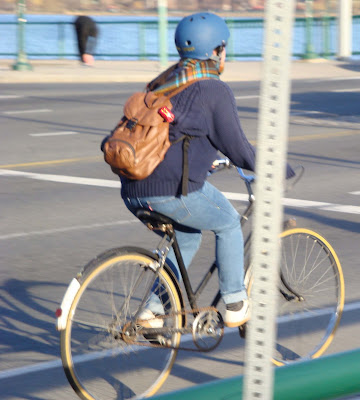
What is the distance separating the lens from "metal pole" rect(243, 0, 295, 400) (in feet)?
5.97

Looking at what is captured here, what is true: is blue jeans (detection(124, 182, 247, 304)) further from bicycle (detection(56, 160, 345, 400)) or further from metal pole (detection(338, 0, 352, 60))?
metal pole (detection(338, 0, 352, 60))

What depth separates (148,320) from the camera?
4363 mm

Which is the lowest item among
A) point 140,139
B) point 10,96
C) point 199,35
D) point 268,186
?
point 10,96

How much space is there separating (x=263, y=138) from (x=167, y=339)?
279 centimetres

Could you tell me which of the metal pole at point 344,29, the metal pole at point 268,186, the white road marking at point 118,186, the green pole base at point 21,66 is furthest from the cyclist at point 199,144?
the metal pole at point 344,29

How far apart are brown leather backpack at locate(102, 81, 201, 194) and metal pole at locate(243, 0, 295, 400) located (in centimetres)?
220

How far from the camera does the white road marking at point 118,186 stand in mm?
9633

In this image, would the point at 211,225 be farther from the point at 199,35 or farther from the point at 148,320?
the point at 199,35

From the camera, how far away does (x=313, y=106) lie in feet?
66.7

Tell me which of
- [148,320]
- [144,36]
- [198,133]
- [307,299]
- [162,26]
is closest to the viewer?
[198,133]

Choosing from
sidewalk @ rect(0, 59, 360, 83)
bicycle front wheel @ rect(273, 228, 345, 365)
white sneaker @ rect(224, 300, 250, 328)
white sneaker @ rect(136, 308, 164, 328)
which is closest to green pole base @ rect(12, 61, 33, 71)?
sidewalk @ rect(0, 59, 360, 83)

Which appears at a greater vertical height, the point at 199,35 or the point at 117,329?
the point at 199,35

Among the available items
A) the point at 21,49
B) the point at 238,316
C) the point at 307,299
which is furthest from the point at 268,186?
the point at 21,49

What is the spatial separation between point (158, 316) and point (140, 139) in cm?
90
